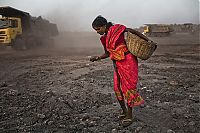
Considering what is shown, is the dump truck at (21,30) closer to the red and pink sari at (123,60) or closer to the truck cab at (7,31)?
the truck cab at (7,31)

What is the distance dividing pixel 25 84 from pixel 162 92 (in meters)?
3.50

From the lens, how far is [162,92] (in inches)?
212

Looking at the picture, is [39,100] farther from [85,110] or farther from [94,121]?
[94,121]

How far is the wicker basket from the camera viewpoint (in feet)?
10.8

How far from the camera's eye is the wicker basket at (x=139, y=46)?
329 cm

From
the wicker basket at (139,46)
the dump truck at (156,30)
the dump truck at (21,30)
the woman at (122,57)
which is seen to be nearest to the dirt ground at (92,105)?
the woman at (122,57)

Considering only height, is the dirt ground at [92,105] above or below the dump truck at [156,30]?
below

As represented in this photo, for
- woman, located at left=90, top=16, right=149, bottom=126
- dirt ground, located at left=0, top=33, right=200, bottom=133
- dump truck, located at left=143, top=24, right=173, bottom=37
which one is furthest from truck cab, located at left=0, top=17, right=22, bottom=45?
dump truck, located at left=143, top=24, right=173, bottom=37

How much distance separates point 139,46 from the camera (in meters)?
3.29

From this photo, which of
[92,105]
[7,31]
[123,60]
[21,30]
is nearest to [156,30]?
[21,30]

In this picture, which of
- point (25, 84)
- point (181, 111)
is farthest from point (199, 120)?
point (25, 84)

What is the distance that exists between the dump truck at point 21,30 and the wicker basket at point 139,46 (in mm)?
15097

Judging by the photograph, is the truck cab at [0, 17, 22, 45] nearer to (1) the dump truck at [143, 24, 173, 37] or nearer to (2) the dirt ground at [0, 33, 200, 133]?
(2) the dirt ground at [0, 33, 200, 133]

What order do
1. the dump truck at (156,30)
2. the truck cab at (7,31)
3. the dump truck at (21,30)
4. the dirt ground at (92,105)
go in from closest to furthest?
the dirt ground at (92,105)
the truck cab at (7,31)
the dump truck at (21,30)
the dump truck at (156,30)
